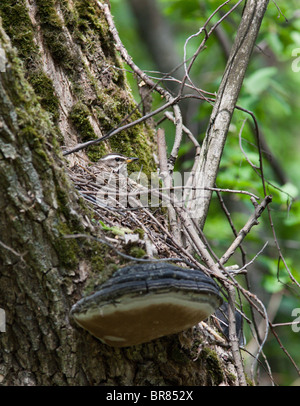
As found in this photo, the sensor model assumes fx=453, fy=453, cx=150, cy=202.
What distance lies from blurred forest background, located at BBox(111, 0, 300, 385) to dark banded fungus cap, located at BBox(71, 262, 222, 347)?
1468 millimetres

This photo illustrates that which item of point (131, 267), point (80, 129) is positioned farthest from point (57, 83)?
point (131, 267)

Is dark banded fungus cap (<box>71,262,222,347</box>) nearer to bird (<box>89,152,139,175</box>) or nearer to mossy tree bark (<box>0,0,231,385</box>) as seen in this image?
mossy tree bark (<box>0,0,231,385</box>)

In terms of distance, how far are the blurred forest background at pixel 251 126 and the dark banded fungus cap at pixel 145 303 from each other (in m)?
1.47

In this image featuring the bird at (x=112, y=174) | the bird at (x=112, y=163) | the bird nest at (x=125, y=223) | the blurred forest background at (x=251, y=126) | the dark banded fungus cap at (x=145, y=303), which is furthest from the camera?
the blurred forest background at (x=251, y=126)

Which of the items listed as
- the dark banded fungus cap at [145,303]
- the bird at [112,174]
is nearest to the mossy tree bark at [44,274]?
the dark banded fungus cap at [145,303]

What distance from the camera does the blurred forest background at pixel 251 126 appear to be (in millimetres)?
5977

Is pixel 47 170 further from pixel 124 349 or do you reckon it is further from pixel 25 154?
pixel 124 349

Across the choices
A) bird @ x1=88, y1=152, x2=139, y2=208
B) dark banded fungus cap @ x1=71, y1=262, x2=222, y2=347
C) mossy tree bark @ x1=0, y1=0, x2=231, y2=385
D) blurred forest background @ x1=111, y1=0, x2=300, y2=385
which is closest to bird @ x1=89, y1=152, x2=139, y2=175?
bird @ x1=88, y1=152, x2=139, y2=208

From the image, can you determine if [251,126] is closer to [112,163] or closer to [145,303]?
[112,163]

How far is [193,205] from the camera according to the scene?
130 inches

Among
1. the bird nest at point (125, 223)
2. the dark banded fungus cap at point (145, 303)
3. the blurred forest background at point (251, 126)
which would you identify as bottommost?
the dark banded fungus cap at point (145, 303)

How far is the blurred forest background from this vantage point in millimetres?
5977

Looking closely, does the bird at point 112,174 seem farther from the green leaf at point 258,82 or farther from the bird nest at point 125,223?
the green leaf at point 258,82
